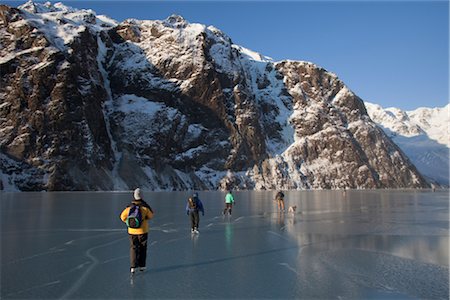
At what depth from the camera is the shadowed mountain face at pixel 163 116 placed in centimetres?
10538

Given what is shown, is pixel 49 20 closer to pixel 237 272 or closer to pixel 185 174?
pixel 185 174

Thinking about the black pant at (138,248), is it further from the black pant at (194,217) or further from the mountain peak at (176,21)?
the mountain peak at (176,21)

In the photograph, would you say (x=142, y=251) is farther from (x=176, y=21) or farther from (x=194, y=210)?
(x=176, y=21)

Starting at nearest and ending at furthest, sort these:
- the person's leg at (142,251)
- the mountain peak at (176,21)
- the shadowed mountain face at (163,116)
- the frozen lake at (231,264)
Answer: the frozen lake at (231,264), the person's leg at (142,251), the shadowed mountain face at (163,116), the mountain peak at (176,21)

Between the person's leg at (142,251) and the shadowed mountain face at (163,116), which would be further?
the shadowed mountain face at (163,116)

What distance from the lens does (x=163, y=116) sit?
13975cm

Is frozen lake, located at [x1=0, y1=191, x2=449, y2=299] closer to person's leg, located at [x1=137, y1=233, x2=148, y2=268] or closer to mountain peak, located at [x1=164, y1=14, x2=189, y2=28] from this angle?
person's leg, located at [x1=137, y1=233, x2=148, y2=268]

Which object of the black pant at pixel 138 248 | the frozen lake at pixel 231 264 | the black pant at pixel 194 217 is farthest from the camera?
the black pant at pixel 194 217

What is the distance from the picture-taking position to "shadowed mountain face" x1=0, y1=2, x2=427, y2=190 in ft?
346

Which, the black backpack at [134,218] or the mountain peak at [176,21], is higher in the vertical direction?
the mountain peak at [176,21]

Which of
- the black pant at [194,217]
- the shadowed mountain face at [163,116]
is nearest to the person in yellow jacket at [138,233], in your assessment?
the black pant at [194,217]

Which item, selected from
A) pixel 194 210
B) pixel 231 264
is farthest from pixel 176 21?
pixel 231 264

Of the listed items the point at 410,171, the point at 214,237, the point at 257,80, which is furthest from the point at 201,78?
the point at 214,237

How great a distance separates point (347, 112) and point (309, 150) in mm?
34966
